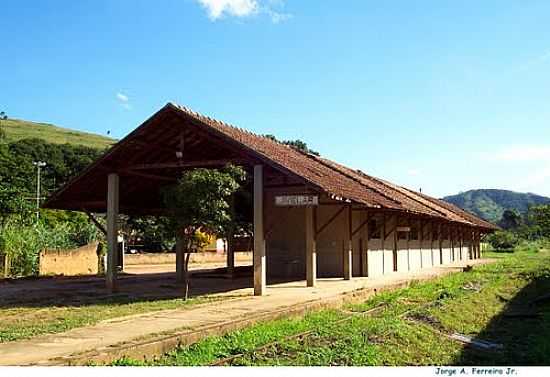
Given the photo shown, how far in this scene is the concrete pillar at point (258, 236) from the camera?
48.2 ft

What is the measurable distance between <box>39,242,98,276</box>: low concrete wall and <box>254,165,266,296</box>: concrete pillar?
12100mm

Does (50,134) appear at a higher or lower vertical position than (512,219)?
higher

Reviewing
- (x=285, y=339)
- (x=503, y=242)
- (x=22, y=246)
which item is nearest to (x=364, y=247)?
(x=285, y=339)

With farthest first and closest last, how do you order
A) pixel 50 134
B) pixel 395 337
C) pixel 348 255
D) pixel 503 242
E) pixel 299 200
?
1. pixel 50 134
2. pixel 503 242
3. pixel 348 255
4. pixel 299 200
5. pixel 395 337

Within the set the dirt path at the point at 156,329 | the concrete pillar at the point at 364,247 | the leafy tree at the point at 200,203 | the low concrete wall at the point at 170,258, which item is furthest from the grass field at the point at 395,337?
the low concrete wall at the point at 170,258

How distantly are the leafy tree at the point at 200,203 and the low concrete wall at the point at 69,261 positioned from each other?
39.0ft

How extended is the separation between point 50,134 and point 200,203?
350 ft

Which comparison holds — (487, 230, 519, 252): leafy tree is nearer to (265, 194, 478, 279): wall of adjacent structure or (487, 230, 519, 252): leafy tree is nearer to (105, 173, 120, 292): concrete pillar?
(265, 194, 478, 279): wall of adjacent structure

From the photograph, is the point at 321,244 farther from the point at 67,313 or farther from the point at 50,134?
the point at 50,134

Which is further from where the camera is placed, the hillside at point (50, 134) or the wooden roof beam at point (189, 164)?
the hillside at point (50, 134)

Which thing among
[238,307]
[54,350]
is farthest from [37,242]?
[54,350]

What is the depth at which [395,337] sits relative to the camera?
9812 millimetres

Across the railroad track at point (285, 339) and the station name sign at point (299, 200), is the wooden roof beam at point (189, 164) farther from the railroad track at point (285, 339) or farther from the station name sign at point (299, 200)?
the railroad track at point (285, 339)

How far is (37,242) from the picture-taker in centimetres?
2372
